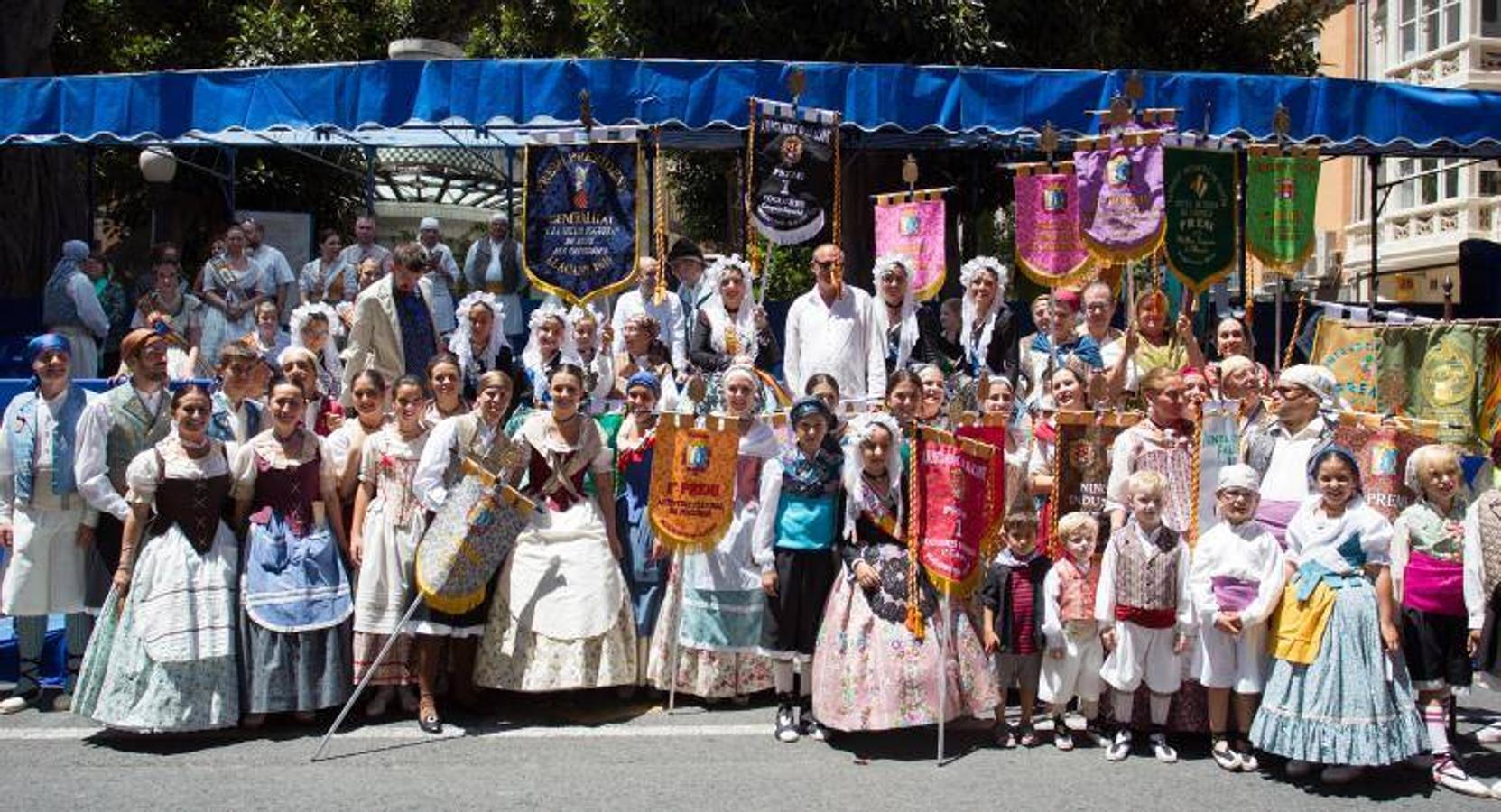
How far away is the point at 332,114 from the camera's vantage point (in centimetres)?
1093

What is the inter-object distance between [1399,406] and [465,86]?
7.23 meters

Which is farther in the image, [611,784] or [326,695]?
[326,695]

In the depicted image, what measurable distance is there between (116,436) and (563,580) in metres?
2.42

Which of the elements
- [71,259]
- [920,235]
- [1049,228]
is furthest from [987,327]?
[71,259]

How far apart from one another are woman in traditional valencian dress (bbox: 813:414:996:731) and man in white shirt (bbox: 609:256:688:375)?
7.97 feet

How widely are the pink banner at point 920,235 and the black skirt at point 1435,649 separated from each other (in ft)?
13.9

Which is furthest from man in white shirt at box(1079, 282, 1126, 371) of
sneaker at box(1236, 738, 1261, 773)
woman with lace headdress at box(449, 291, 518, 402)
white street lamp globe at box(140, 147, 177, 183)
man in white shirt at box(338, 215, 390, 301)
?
white street lamp globe at box(140, 147, 177, 183)

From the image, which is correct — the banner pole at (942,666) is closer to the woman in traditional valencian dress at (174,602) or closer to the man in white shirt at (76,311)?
the woman in traditional valencian dress at (174,602)

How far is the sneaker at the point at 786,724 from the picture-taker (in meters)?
6.41

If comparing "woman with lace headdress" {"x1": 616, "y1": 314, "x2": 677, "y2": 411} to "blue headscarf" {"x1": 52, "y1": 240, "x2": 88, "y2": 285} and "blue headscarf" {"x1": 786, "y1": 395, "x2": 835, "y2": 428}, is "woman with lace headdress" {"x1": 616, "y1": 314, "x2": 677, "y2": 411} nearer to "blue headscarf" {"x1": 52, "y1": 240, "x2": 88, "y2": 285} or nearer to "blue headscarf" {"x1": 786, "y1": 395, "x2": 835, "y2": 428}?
"blue headscarf" {"x1": 786, "y1": 395, "x2": 835, "y2": 428}

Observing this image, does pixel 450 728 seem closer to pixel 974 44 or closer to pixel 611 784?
pixel 611 784

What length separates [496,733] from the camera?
6.52 meters

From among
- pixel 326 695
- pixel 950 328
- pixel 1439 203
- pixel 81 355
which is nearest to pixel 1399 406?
pixel 950 328

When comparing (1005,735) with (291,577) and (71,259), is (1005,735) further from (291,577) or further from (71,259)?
(71,259)
